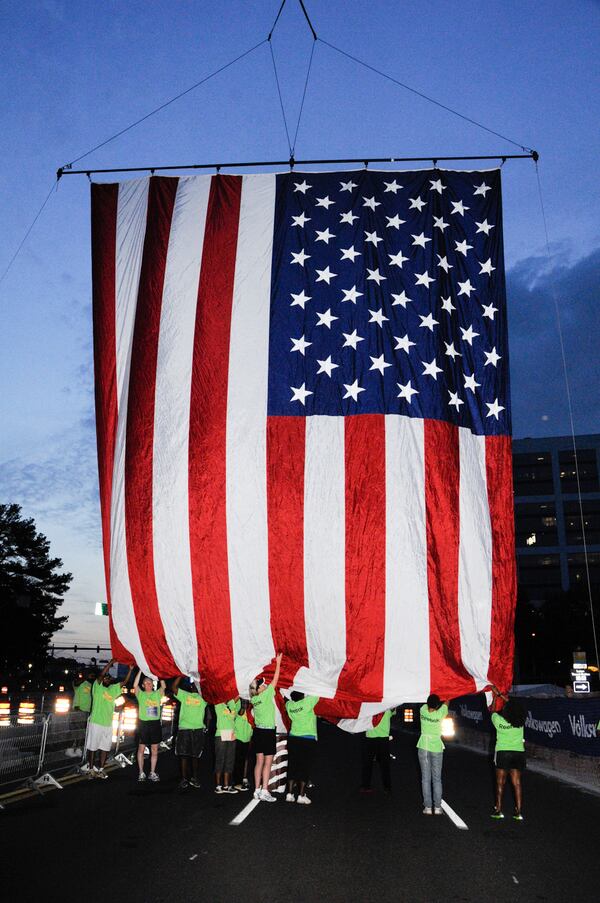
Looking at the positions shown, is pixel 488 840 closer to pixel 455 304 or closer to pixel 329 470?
pixel 329 470

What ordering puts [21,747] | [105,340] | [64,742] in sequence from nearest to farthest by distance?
[105,340], [21,747], [64,742]

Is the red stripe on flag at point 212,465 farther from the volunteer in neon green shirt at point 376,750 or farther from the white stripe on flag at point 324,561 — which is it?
the volunteer in neon green shirt at point 376,750

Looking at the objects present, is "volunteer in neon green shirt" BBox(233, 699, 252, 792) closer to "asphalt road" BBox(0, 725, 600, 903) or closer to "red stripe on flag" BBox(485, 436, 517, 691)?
"asphalt road" BBox(0, 725, 600, 903)

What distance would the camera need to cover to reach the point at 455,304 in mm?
8031

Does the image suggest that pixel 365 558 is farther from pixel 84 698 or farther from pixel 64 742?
pixel 84 698

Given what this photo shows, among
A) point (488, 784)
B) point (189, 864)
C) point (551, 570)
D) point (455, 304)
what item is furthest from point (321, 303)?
point (551, 570)

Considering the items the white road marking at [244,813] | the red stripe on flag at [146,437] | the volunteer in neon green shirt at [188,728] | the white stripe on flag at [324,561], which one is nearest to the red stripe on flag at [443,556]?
the white stripe on flag at [324,561]

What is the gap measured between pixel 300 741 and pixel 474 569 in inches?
174

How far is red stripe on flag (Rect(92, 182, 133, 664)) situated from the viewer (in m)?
8.08

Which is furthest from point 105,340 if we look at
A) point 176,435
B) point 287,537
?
point 287,537

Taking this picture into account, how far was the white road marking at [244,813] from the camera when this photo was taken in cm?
902

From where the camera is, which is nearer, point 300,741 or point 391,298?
point 391,298

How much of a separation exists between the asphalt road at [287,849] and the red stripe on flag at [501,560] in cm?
171

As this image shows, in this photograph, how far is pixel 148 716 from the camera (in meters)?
12.1
